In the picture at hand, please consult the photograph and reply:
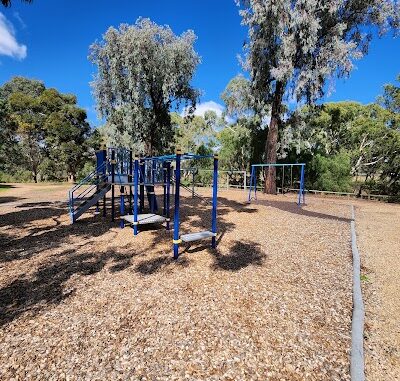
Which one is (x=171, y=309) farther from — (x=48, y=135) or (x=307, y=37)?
(x=48, y=135)

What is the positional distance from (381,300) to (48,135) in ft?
101

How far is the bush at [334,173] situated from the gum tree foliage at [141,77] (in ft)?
35.4

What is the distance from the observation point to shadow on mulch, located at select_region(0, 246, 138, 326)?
3.80 m

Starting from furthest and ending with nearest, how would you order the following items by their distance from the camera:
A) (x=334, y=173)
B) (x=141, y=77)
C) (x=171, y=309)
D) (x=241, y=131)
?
1. (x=241, y=131)
2. (x=334, y=173)
3. (x=141, y=77)
4. (x=171, y=309)

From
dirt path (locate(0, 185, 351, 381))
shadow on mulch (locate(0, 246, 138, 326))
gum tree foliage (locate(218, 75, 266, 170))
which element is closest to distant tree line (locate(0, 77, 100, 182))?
gum tree foliage (locate(218, 75, 266, 170))

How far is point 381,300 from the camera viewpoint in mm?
4316

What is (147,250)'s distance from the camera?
247 inches

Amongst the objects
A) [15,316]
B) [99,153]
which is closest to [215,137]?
[99,153]

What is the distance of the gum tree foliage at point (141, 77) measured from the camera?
59.6 ft

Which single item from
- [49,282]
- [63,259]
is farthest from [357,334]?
[63,259]

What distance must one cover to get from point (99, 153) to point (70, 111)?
21282mm

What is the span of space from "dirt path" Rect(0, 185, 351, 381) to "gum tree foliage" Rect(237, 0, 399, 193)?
1237 centimetres

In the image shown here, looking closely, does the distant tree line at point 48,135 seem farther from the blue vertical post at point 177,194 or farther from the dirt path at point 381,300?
the dirt path at point 381,300

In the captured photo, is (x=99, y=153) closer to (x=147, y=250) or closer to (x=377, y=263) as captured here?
(x=147, y=250)
